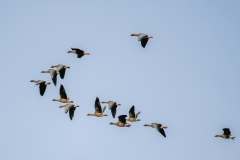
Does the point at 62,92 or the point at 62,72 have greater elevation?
the point at 62,72

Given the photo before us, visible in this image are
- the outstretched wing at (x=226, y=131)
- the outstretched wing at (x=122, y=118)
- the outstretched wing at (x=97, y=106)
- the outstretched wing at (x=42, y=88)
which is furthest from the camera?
the outstretched wing at (x=122, y=118)

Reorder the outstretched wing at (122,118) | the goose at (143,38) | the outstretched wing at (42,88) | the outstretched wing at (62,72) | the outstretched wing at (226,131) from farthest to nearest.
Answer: the outstretched wing at (122,118) → the outstretched wing at (42,88) → the outstretched wing at (226,131) → the goose at (143,38) → the outstretched wing at (62,72)

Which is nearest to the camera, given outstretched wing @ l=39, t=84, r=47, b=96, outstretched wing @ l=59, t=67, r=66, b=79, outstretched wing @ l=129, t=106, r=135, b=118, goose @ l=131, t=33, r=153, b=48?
outstretched wing @ l=59, t=67, r=66, b=79

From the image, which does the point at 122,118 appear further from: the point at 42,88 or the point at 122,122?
the point at 42,88

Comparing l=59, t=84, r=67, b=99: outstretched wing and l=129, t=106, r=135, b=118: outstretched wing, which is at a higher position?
l=59, t=84, r=67, b=99: outstretched wing

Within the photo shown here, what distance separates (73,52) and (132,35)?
6.45 m

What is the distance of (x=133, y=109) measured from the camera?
206ft

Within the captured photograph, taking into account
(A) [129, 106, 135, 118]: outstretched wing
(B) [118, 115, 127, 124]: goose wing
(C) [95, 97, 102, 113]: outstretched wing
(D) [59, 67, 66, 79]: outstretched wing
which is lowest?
(B) [118, 115, 127, 124]: goose wing

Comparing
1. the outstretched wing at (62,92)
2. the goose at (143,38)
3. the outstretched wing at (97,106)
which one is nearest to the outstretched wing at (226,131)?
the goose at (143,38)

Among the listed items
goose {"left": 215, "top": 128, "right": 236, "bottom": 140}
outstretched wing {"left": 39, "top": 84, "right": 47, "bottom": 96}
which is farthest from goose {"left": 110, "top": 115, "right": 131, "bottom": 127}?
goose {"left": 215, "top": 128, "right": 236, "bottom": 140}

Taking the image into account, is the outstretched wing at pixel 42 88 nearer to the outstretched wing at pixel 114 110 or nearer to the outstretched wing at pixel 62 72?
the outstretched wing at pixel 62 72

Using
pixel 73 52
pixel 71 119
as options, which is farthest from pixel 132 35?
pixel 71 119

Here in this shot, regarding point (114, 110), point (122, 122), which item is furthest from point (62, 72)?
point (122, 122)

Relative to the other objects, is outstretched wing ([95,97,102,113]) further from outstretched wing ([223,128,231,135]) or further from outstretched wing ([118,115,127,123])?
outstretched wing ([223,128,231,135])
